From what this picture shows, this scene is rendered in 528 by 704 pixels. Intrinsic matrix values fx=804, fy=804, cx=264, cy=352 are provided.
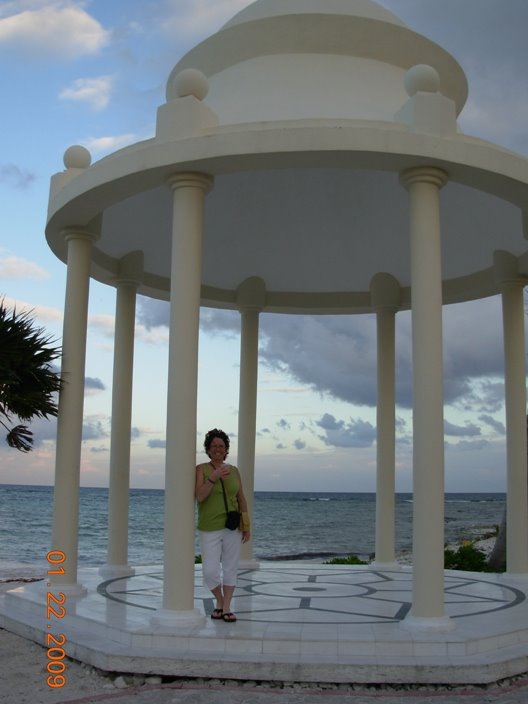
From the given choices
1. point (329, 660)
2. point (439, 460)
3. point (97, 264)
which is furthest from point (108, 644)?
point (97, 264)

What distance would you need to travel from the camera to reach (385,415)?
808 inches

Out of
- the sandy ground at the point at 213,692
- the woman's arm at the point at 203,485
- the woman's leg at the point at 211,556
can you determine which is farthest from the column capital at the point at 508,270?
the sandy ground at the point at 213,692

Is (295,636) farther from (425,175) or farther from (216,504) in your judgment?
(425,175)

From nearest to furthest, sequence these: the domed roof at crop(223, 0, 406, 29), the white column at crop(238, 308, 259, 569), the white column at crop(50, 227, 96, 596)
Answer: the white column at crop(50, 227, 96, 596), the domed roof at crop(223, 0, 406, 29), the white column at crop(238, 308, 259, 569)

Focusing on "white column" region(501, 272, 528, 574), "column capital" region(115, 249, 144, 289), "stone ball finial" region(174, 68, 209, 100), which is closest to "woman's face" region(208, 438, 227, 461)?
"stone ball finial" region(174, 68, 209, 100)

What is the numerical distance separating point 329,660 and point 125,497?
9.03m

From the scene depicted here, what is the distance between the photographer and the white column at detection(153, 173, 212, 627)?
11383 millimetres

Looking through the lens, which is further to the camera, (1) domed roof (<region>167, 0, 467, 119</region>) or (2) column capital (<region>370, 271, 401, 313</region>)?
(2) column capital (<region>370, 271, 401, 313</region>)

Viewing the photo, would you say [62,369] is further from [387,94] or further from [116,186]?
[387,94]

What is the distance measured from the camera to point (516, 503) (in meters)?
18.1

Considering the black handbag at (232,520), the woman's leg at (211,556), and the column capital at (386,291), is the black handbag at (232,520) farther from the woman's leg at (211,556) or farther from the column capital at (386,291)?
the column capital at (386,291)

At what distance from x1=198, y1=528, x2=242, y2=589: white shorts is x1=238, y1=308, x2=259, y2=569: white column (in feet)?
27.1

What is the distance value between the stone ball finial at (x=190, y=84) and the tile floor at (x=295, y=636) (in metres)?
7.81

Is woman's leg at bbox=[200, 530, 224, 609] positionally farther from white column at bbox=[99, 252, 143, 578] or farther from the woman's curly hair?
white column at bbox=[99, 252, 143, 578]
